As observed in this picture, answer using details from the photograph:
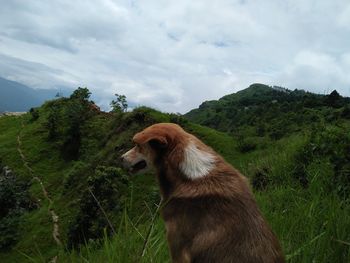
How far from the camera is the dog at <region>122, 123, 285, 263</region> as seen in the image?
138 inches

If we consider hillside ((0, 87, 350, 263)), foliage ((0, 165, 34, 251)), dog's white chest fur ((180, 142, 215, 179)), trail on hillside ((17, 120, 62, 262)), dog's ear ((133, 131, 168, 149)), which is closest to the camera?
dog's white chest fur ((180, 142, 215, 179))

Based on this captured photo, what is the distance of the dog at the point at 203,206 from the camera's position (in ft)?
11.5

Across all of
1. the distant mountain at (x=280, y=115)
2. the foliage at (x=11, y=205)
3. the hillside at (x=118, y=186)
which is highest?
the distant mountain at (x=280, y=115)

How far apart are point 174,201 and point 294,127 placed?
128 feet

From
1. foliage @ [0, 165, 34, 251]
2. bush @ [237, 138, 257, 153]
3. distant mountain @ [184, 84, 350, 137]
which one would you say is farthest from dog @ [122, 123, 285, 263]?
bush @ [237, 138, 257, 153]

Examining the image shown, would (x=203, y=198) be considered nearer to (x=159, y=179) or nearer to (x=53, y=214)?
(x=159, y=179)

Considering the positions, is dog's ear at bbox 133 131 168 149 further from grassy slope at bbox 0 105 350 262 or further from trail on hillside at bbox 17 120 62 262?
trail on hillside at bbox 17 120 62 262

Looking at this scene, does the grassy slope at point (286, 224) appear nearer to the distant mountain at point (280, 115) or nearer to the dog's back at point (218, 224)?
the dog's back at point (218, 224)

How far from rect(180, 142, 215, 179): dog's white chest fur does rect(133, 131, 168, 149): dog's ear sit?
0.24 metres

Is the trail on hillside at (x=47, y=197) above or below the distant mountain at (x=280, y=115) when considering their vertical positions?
below

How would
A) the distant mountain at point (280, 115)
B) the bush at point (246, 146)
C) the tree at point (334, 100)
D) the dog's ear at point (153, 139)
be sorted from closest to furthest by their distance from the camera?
the dog's ear at point (153, 139) → the tree at point (334, 100) → the distant mountain at point (280, 115) → the bush at point (246, 146)

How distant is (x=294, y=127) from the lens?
41.6m

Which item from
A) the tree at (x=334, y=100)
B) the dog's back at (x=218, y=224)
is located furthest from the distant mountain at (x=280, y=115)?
the dog's back at (x=218, y=224)

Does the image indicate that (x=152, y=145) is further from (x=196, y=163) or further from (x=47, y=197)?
(x=47, y=197)
